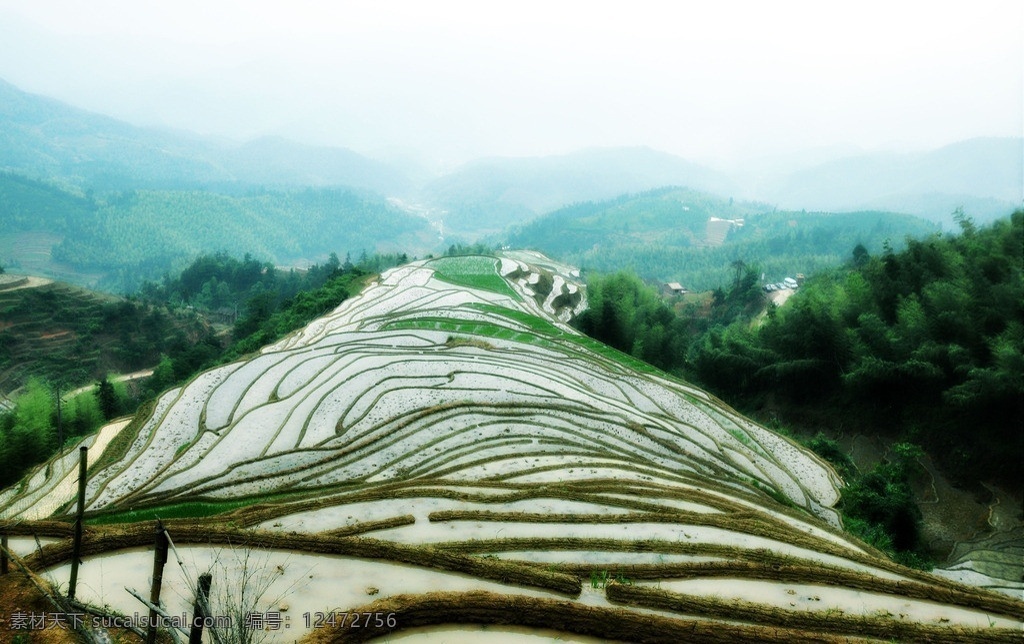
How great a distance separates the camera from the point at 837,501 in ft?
52.1

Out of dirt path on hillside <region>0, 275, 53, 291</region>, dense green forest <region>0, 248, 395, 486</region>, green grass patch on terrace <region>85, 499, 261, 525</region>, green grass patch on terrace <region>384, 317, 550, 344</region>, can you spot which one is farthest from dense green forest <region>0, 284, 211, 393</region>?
green grass patch on terrace <region>85, 499, 261, 525</region>

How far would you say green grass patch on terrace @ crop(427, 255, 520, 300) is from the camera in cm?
4131

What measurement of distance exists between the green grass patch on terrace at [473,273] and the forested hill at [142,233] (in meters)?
103

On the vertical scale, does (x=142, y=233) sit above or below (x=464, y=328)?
above

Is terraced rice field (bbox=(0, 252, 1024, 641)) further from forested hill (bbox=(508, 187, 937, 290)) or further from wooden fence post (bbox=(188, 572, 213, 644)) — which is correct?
forested hill (bbox=(508, 187, 937, 290))

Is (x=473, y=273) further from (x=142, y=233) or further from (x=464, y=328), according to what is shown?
(x=142, y=233)

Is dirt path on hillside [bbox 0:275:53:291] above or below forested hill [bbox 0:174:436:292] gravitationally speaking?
below

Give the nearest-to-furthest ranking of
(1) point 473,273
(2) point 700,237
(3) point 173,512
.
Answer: (3) point 173,512 → (1) point 473,273 → (2) point 700,237

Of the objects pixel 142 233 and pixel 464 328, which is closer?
pixel 464 328

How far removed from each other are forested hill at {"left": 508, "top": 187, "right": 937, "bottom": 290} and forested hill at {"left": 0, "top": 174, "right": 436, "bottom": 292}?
60.4m

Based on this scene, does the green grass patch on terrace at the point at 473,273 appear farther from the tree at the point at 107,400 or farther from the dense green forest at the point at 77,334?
the dense green forest at the point at 77,334

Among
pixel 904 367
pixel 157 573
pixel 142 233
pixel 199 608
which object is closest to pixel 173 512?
pixel 157 573

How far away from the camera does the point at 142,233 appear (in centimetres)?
14350

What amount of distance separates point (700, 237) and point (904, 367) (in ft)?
484
